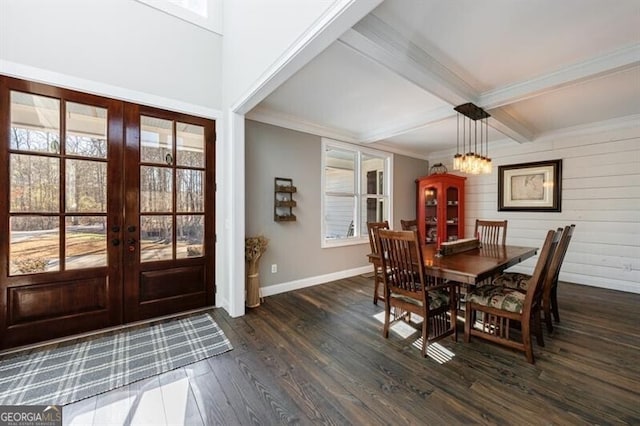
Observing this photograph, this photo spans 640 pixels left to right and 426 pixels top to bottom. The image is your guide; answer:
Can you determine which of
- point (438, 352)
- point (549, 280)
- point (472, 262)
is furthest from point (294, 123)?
point (549, 280)

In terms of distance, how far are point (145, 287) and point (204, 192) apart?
117 cm

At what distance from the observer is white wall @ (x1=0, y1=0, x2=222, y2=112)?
2129 millimetres

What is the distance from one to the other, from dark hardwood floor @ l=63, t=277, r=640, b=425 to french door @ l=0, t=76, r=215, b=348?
1085 millimetres

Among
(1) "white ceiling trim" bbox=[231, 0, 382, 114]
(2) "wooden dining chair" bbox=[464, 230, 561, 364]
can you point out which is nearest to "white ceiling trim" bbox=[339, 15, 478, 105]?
(1) "white ceiling trim" bbox=[231, 0, 382, 114]

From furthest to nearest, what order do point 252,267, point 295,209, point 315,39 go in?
1. point 295,209
2. point 252,267
3. point 315,39

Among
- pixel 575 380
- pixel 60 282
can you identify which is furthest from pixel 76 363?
pixel 575 380

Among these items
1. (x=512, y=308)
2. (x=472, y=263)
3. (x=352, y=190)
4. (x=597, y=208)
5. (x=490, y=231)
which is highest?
(x=352, y=190)

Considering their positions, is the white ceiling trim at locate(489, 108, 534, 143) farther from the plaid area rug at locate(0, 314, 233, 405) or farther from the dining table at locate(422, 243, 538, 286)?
the plaid area rug at locate(0, 314, 233, 405)

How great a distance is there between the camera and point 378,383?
5.92ft

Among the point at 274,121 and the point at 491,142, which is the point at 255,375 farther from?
the point at 491,142

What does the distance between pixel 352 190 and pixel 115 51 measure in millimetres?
3555

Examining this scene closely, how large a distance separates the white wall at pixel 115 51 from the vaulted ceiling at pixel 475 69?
0.83 metres

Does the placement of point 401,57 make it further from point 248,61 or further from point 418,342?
point 418,342

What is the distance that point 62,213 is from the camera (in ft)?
7.54
